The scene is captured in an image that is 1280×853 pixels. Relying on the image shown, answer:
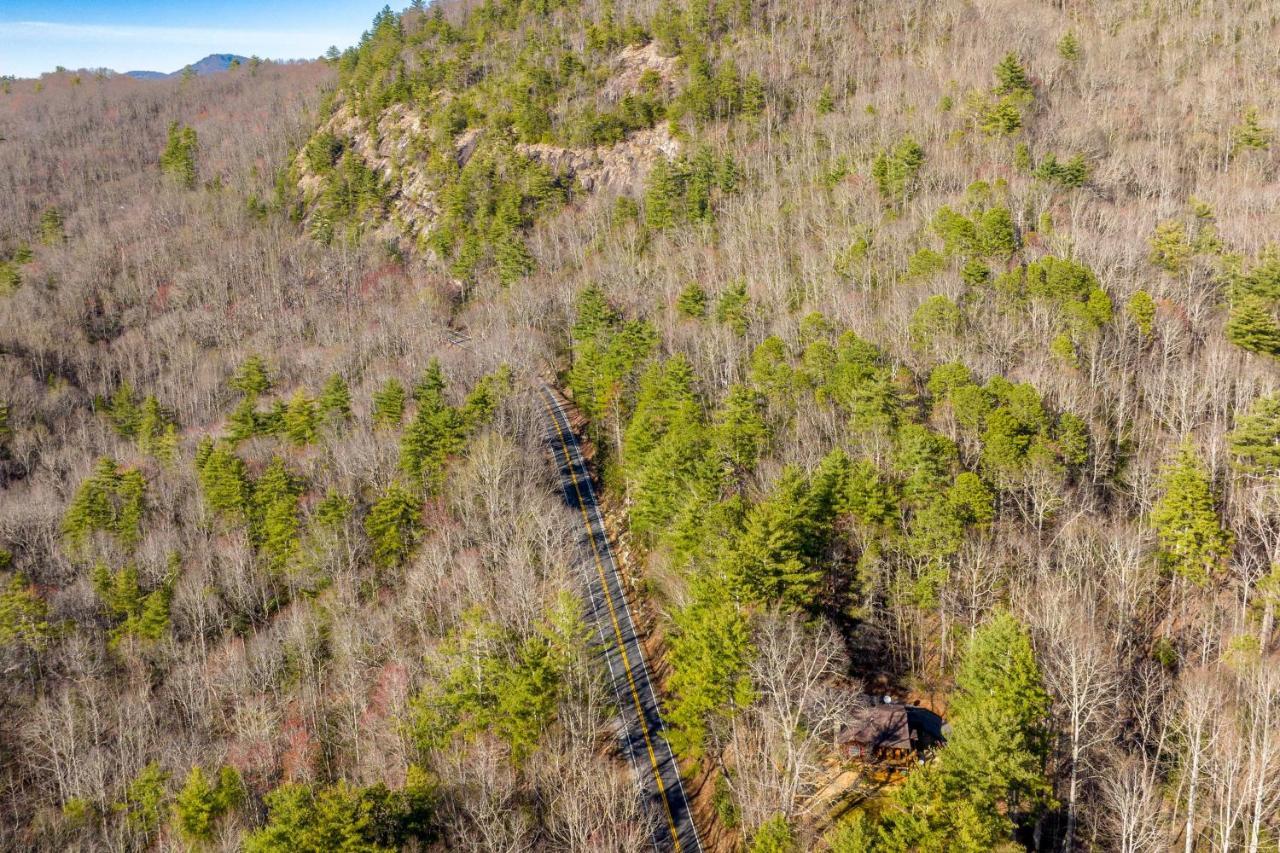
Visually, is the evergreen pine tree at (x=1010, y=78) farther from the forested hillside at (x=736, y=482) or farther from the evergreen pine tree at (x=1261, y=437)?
the evergreen pine tree at (x=1261, y=437)

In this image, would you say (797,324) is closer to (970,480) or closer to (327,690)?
(970,480)

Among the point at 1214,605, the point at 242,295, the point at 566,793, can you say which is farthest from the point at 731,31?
the point at 566,793

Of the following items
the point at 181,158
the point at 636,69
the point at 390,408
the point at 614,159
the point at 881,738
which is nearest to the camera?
the point at 881,738

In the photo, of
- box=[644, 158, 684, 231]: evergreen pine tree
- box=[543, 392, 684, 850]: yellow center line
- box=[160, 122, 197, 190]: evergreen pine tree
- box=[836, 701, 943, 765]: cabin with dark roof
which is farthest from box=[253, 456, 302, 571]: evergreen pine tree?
box=[160, 122, 197, 190]: evergreen pine tree

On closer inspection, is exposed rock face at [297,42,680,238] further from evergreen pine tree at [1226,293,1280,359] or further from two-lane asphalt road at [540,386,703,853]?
evergreen pine tree at [1226,293,1280,359]

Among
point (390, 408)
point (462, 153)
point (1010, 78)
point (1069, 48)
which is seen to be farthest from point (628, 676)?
point (462, 153)

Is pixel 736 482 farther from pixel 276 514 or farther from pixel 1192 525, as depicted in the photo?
pixel 276 514
